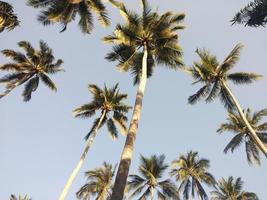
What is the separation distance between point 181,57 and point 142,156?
55.2 feet

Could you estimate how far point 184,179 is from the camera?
41.2 m

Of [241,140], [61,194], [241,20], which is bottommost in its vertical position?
[61,194]

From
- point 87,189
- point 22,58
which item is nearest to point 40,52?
point 22,58

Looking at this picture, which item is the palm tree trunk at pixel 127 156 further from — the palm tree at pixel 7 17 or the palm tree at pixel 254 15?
the palm tree at pixel 7 17

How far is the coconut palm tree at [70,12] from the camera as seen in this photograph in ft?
83.8

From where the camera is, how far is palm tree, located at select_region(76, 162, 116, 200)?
3316 cm

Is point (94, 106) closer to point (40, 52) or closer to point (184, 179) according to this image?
point (40, 52)

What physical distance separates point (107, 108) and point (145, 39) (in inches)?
456

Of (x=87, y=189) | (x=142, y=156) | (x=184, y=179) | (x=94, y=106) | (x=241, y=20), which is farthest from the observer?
(x=184, y=179)

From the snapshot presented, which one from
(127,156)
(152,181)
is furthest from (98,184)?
(127,156)

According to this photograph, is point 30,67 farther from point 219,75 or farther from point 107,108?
point 219,75

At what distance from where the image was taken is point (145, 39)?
21.5 meters

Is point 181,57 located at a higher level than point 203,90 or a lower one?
lower

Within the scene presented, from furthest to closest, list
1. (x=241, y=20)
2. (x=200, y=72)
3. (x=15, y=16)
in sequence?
(x=200, y=72) → (x=15, y=16) → (x=241, y=20)
